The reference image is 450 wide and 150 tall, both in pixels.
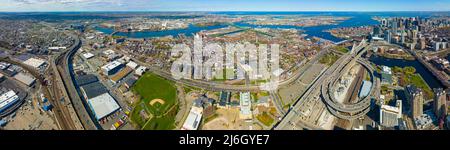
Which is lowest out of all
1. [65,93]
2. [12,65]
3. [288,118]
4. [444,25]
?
[288,118]

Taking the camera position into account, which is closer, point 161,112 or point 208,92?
point 161,112

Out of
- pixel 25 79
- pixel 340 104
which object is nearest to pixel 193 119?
pixel 340 104

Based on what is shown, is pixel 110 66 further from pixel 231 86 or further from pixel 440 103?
pixel 440 103

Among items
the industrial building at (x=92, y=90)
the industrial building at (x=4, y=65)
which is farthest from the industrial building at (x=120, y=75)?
the industrial building at (x=4, y=65)

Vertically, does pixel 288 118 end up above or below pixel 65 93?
below

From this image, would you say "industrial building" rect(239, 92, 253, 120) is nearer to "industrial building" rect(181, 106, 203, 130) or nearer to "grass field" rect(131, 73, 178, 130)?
"industrial building" rect(181, 106, 203, 130)

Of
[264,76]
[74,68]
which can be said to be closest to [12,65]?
[74,68]
